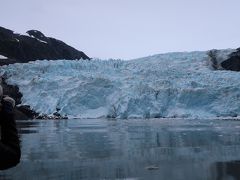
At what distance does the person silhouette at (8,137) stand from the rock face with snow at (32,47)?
214ft

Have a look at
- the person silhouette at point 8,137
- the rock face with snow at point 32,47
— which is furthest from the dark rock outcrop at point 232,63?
the person silhouette at point 8,137

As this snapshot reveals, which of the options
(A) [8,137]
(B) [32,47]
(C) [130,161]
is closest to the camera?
(A) [8,137]

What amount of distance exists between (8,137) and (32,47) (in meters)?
72.7

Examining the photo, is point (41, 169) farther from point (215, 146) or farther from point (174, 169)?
point (215, 146)

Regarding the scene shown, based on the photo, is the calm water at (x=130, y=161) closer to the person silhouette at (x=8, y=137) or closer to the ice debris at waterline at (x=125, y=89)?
the person silhouette at (x=8, y=137)

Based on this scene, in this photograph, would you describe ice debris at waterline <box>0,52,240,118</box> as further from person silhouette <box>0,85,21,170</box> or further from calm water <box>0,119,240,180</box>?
person silhouette <box>0,85,21,170</box>

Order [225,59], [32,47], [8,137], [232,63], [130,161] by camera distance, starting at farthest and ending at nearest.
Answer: [32,47] → [225,59] → [232,63] → [130,161] → [8,137]

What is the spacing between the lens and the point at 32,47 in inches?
2881

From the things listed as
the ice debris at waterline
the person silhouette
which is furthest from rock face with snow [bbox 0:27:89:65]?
the person silhouette

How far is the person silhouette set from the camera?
206 centimetres

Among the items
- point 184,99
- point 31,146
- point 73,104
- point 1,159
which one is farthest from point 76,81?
point 1,159

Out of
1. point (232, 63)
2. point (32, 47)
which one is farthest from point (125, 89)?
point (32, 47)

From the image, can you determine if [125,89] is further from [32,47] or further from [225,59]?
[32,47]

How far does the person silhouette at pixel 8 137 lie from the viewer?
206 centimetres
